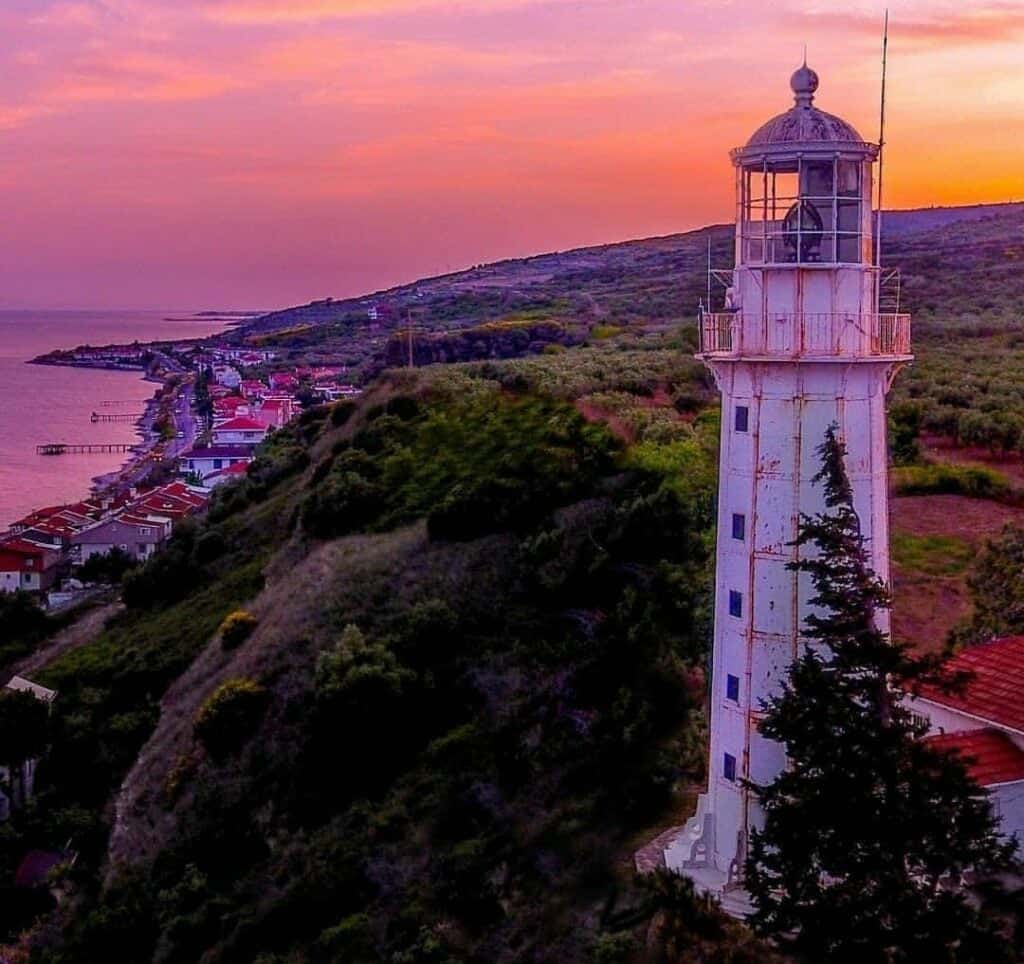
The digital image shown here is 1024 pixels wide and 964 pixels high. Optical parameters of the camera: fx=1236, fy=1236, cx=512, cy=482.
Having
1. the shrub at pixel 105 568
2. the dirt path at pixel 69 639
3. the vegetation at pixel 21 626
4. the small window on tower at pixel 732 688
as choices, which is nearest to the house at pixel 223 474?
the shrub at pixel 105 568

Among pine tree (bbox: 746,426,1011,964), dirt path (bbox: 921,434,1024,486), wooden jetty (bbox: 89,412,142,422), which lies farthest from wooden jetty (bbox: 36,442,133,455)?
pine tree (bbox: 746,426,1011,964)

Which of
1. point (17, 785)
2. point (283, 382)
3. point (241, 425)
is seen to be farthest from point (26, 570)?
point (283, 382)

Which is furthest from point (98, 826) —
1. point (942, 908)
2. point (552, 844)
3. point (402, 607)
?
point (942, 908)

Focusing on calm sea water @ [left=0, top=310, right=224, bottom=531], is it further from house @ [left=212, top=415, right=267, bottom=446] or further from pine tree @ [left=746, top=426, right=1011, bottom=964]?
pine tree @ [left=746, top=426, right=1011, bottom=964]

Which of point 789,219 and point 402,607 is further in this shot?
point 402,607

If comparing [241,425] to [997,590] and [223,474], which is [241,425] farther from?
[997,590]

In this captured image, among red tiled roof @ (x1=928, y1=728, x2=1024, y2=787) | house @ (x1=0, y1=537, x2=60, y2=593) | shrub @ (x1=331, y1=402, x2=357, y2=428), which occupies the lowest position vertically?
house @ (x1=0, y1=537, x2=60, y2=593)

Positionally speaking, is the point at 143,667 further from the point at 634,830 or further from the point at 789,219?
the point at 789,219
